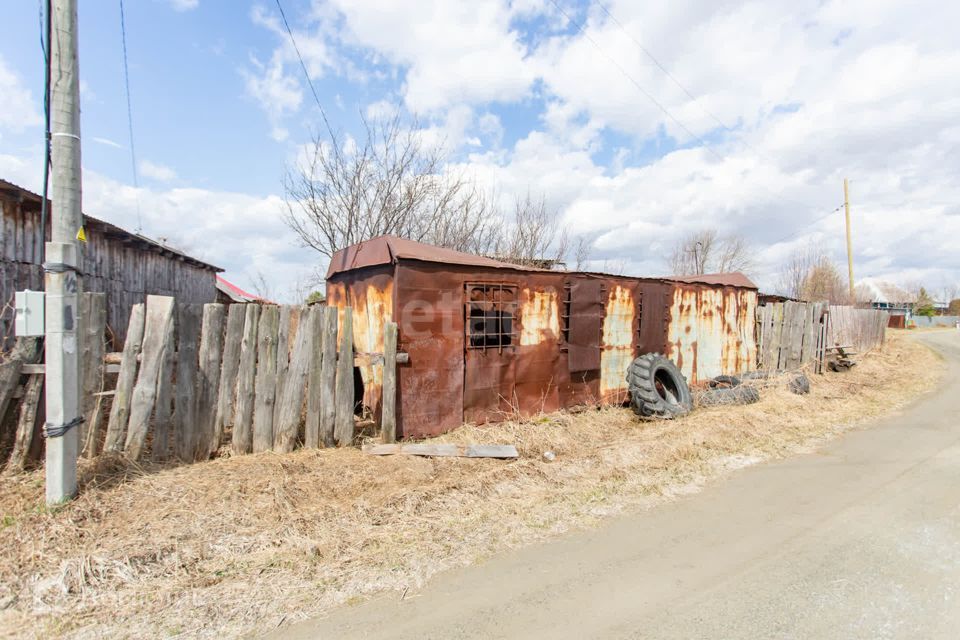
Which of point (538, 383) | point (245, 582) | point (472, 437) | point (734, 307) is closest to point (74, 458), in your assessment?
point (245, 582)

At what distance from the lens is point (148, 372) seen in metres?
4.40

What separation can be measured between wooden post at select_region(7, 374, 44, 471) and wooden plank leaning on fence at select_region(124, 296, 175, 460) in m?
0.65

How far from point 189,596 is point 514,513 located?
240cm

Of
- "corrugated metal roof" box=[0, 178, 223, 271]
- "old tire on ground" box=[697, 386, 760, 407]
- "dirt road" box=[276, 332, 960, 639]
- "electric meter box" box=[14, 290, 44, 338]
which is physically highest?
"corrugated metal roof" box=[0, 178, 223, 271]

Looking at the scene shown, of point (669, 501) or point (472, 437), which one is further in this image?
point (472, 437)

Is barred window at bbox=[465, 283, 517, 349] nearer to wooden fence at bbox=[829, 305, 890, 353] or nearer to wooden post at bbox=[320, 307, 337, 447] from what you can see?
wooden post at bbox=[320, 307, 337, 447]

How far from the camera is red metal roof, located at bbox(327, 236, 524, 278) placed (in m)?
6.11

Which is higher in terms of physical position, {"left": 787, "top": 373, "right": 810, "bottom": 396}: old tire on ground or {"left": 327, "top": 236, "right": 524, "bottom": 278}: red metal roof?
{"left": 327, "top": 236, "right": 524, "bottom": 278}: red metal roof

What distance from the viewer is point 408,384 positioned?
612cm

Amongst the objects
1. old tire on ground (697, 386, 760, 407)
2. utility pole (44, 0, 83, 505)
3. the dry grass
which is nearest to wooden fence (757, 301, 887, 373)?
old tire on ground (697, 386, 760, 407)

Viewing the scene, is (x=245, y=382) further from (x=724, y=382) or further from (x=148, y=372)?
(x=724, y=382)

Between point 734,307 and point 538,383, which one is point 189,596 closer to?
point 538,383

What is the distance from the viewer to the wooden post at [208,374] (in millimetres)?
4711

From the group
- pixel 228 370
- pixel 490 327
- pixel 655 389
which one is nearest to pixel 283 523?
pixel 228 370
